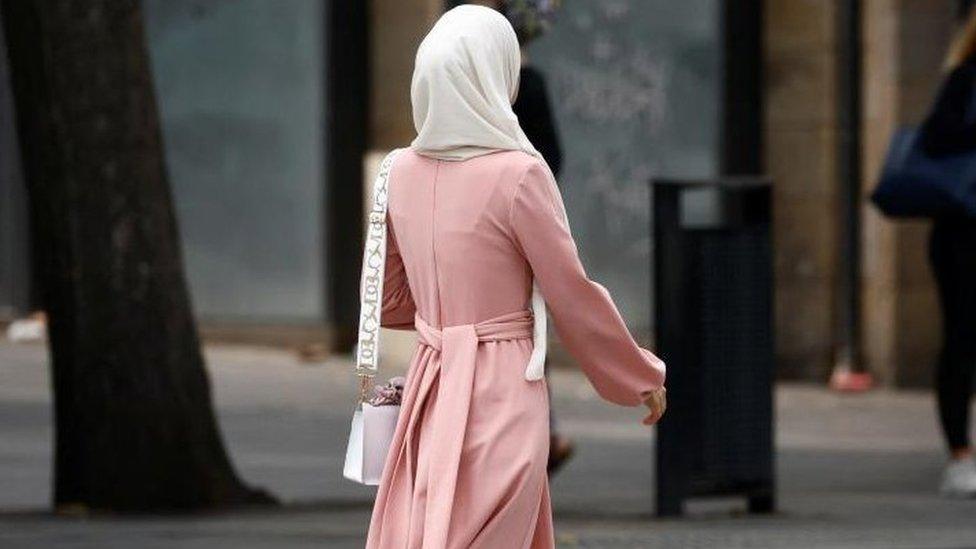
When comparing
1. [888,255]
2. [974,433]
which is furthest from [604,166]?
[974,433]

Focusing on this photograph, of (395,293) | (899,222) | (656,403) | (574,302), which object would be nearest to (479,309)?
(574,302)

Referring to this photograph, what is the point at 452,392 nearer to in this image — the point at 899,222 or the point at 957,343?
the point at 957,343

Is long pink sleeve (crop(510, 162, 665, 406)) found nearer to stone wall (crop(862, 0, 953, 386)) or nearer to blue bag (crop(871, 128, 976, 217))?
blue bag (crop(871, 128, 976, 217))

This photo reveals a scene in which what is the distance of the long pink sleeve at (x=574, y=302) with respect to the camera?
505 cm

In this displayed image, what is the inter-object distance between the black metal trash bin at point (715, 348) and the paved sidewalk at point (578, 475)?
16 centimetres

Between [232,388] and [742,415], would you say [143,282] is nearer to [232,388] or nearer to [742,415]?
[742,415]

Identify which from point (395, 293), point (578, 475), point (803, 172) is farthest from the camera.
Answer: point (803, 172)

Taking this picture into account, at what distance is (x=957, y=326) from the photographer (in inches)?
383

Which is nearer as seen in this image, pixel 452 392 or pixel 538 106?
pixel 452 392

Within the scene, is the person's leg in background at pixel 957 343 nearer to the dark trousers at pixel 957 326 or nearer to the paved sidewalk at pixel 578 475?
the dark trousers at pixel 957 326

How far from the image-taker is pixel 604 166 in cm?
1407

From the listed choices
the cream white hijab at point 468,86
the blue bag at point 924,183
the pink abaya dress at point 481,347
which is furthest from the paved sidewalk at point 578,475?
the cream white hijab at point 468,86

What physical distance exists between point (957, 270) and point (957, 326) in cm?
21

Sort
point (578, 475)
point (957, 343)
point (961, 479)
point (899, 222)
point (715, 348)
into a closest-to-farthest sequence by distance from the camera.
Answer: point (715, 348), point (961, 479), point (957, 343), point (578, 475), point (899, 222)
